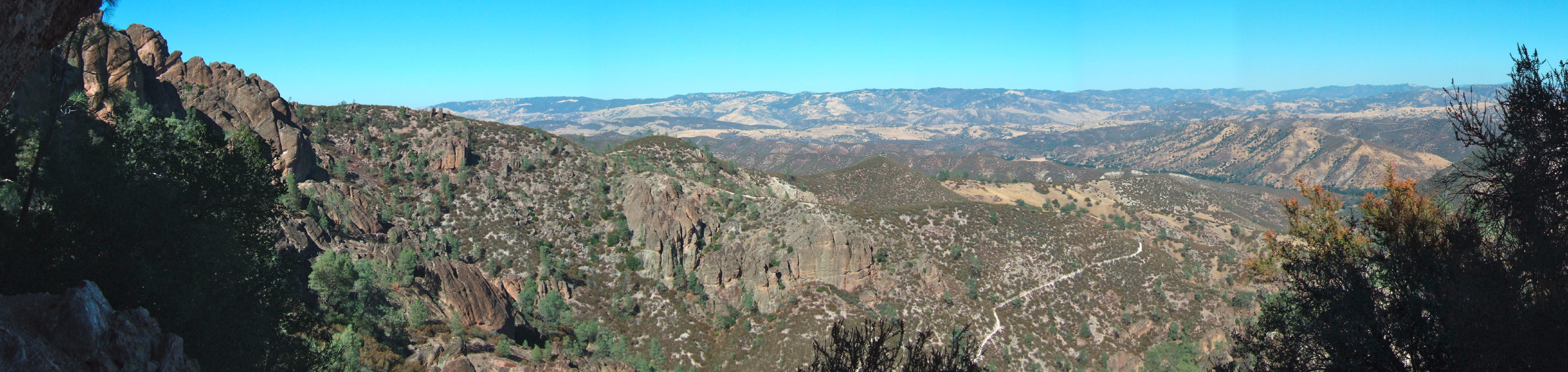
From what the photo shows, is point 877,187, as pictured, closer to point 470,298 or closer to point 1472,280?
point 470,298

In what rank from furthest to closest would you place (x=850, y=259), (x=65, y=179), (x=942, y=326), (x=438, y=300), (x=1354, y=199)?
(x=1354, y=199) → (x=850, y=259) → (x=942, y=326) → (x=438, y=300) → (x=65, y=179)

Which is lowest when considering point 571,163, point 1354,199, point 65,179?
point 1354,199

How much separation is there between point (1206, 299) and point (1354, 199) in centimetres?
13405

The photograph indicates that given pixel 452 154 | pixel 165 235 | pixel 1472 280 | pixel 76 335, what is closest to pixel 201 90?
pixel 452 154

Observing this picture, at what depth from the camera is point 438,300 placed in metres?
38.3

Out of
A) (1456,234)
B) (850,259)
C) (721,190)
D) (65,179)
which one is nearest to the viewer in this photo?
(1456,234)

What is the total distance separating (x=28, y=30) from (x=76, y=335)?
16.3 ft

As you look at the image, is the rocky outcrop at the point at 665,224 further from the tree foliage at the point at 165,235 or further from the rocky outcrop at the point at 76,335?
the rocky outcrop at the point at 76,335

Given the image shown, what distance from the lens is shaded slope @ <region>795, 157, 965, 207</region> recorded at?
86938mm

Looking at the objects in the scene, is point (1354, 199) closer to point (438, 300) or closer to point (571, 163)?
point (571, 163)

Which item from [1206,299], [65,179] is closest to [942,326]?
[1206,299]

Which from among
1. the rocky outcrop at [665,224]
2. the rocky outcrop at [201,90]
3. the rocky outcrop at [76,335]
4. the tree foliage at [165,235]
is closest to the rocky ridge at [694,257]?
the rocky outcrop at [665,224]

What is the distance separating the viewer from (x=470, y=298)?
130ft

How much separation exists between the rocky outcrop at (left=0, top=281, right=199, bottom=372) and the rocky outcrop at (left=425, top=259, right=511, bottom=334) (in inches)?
998
